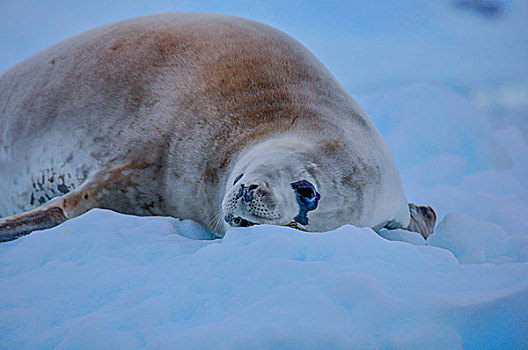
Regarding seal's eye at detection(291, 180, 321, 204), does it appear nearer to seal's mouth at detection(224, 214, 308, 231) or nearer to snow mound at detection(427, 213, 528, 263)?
seal's mouth at detection(224, 214, 308, 231)

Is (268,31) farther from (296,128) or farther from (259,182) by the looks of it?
(259,182)

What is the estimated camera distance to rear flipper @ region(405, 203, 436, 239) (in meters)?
2.57

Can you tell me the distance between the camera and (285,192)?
1721 mm

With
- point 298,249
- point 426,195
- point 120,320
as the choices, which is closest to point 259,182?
point 298,249

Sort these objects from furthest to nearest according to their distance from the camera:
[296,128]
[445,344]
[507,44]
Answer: [507,44]
[296,128]
[445,344]

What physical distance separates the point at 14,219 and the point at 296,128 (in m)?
1.20

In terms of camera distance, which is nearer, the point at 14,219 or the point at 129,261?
the point at 129,261

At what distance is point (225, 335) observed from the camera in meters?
0.95

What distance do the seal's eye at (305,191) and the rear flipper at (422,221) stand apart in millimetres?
888

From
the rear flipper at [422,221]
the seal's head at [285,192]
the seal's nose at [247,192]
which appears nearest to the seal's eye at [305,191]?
the seal's head at [285,192]

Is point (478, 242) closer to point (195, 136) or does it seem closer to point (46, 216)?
point (195, 136)

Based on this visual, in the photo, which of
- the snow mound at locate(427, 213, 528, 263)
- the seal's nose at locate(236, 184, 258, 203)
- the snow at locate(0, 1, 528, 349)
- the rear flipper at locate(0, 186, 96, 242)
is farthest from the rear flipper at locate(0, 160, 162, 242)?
the snow mound at locate(427, 213, 528, 263)

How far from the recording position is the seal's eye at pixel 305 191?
1.76 m

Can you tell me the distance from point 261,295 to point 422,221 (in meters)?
1.83
